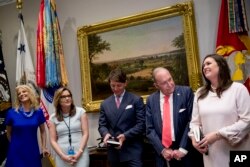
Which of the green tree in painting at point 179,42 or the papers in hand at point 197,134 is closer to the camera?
the papers in hand at point 197,134

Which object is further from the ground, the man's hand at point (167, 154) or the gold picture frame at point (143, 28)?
the gold picture frame at point (143, 28)

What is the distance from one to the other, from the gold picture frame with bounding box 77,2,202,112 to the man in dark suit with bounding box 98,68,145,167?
0.91 meters

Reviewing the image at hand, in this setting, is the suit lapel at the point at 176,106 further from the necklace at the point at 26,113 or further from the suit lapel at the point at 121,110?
the necklace at the point at 26,113

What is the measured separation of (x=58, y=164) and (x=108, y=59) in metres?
1.65

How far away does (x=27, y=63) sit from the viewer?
435 centimetres

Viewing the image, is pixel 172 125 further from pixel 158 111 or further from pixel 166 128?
pixel 158 111

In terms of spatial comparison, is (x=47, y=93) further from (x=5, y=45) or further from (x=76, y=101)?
(x=5, y=45)

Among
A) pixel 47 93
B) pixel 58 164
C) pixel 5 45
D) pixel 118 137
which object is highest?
pixel 5 45

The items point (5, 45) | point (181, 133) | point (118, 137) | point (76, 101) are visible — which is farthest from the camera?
point (5, 45)

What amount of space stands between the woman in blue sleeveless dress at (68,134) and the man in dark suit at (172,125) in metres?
0.71

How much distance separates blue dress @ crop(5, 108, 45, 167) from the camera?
3.16m

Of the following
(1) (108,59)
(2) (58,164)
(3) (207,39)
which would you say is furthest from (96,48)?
(2) (58,164)

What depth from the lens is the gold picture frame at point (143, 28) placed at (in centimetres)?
346

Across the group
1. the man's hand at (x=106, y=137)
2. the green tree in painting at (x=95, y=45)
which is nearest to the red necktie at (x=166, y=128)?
the man's hand at (x=106, y=137)
